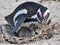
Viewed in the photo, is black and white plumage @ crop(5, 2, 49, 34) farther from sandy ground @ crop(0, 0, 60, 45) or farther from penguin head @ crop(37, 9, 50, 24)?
sandy ground @ crop(0, 0, 60, 45)

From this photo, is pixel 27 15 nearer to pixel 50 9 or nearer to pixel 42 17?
pixel 42 17

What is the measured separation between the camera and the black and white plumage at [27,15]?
3510 millimetres

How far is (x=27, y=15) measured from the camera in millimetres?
3545

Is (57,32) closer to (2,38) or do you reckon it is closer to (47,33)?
(47,33)

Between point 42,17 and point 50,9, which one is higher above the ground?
point 42,17

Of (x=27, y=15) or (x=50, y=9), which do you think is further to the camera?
(x=50, y=9)

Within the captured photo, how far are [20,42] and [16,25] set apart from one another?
0.22 meters

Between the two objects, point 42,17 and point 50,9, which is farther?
point 50,9

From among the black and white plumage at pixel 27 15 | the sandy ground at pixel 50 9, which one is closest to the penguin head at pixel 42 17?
the black and white plumage at pixel 27 15

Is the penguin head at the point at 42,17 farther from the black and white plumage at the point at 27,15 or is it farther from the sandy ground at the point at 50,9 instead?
the sandy ground at the point at 50,9

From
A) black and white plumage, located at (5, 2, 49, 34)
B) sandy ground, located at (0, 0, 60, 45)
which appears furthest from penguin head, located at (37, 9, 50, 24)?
sandy ground, located at (0, 0, 60, 45)

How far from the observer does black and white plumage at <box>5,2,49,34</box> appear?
3510mm

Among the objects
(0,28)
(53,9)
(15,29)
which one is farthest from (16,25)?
(53,9)

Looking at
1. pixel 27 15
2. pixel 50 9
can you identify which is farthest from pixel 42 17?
pixel 50 9
